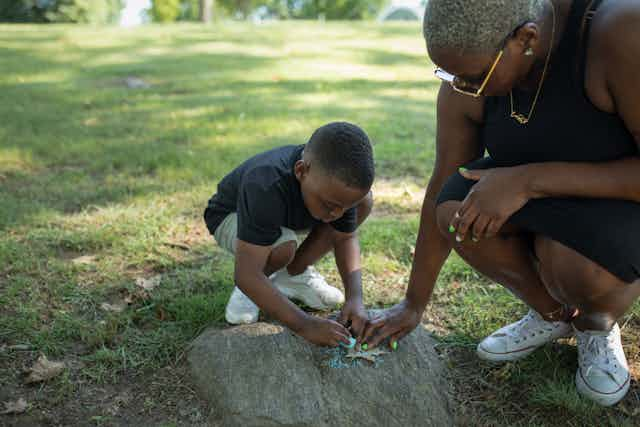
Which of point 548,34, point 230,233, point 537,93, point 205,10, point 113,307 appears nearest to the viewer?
point 548,34

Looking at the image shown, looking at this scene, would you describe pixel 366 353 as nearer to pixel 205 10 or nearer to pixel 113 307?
pixel 113 307

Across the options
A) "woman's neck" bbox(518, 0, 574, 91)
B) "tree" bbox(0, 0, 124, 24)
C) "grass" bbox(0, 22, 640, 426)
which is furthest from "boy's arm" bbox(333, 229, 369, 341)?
"tree" bbox(0, 0, 124, 24)

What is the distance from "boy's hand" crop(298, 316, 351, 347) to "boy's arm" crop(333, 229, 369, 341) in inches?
6.5

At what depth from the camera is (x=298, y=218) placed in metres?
2.48

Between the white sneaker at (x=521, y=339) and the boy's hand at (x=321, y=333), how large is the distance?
61 centimetres

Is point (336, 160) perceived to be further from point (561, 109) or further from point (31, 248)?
point (31, 248)

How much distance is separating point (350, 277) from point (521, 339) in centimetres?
74

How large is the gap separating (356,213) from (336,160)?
517 mm

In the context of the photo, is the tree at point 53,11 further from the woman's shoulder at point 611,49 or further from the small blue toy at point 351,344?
the woman's shoulder at point 611,49

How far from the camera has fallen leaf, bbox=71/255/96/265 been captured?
310 centimetres

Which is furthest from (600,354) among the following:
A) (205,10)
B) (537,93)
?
(205,10)

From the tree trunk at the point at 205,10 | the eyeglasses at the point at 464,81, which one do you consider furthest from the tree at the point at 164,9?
the eyeglasses at the point at 464,81

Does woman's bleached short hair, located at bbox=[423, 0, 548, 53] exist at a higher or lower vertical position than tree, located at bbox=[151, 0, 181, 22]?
higher

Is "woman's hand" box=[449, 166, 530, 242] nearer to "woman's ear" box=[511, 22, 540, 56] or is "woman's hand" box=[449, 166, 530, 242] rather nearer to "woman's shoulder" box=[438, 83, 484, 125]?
"woman's shoulder" box=[438, 83, 484, 125]
